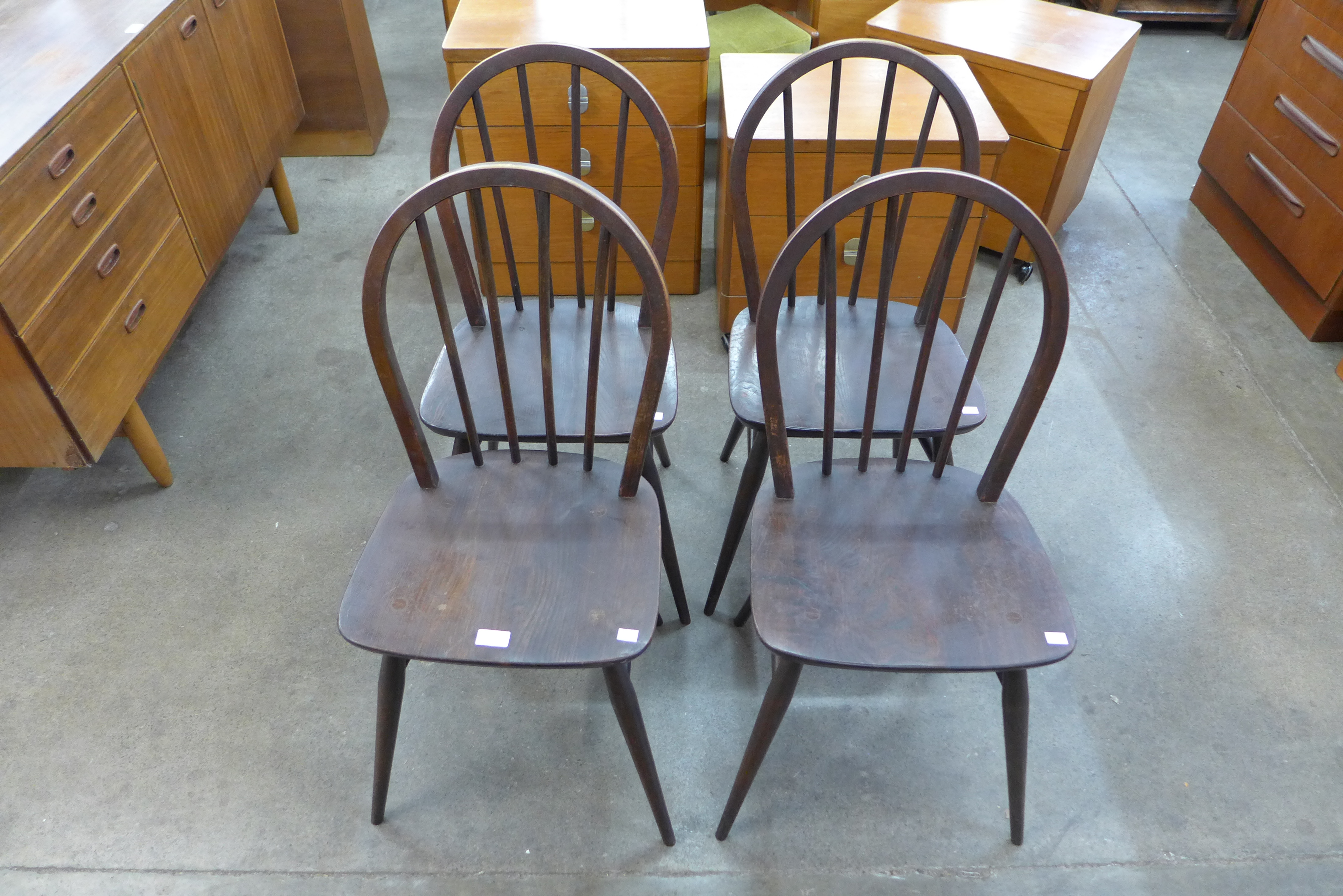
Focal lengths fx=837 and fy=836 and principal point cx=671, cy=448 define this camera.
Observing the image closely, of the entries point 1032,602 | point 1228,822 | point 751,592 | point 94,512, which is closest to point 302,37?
point 94,512

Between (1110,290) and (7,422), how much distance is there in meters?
2.55

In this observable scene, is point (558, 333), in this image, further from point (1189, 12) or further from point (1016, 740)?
point (1189, 12)

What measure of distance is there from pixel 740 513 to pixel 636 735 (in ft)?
1.38

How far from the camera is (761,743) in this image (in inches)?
45.9

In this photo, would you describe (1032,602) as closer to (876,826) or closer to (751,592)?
(751,592)

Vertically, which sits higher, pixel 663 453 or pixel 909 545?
pixel 909 545

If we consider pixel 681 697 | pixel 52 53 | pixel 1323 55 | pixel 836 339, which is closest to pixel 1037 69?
pixel 1323 55

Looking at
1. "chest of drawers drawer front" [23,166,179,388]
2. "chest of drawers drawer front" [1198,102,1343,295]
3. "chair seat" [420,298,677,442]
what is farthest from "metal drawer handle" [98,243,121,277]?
"chest of drawers drawer front" [1198,102,1343,295]

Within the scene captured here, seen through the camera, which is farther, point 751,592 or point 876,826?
point 876,826

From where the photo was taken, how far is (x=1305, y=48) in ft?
6.96

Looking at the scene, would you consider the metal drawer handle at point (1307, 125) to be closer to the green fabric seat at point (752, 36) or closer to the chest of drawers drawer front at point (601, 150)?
the green fabric seat at point (752, 36)

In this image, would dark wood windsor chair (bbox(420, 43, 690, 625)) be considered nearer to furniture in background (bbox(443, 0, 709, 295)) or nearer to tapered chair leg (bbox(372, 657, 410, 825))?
tapered chair leg (bbox(372, 657, 410, 825))

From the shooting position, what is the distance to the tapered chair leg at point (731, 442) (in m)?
1.70

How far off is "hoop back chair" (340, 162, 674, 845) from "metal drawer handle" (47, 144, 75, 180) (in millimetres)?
721
